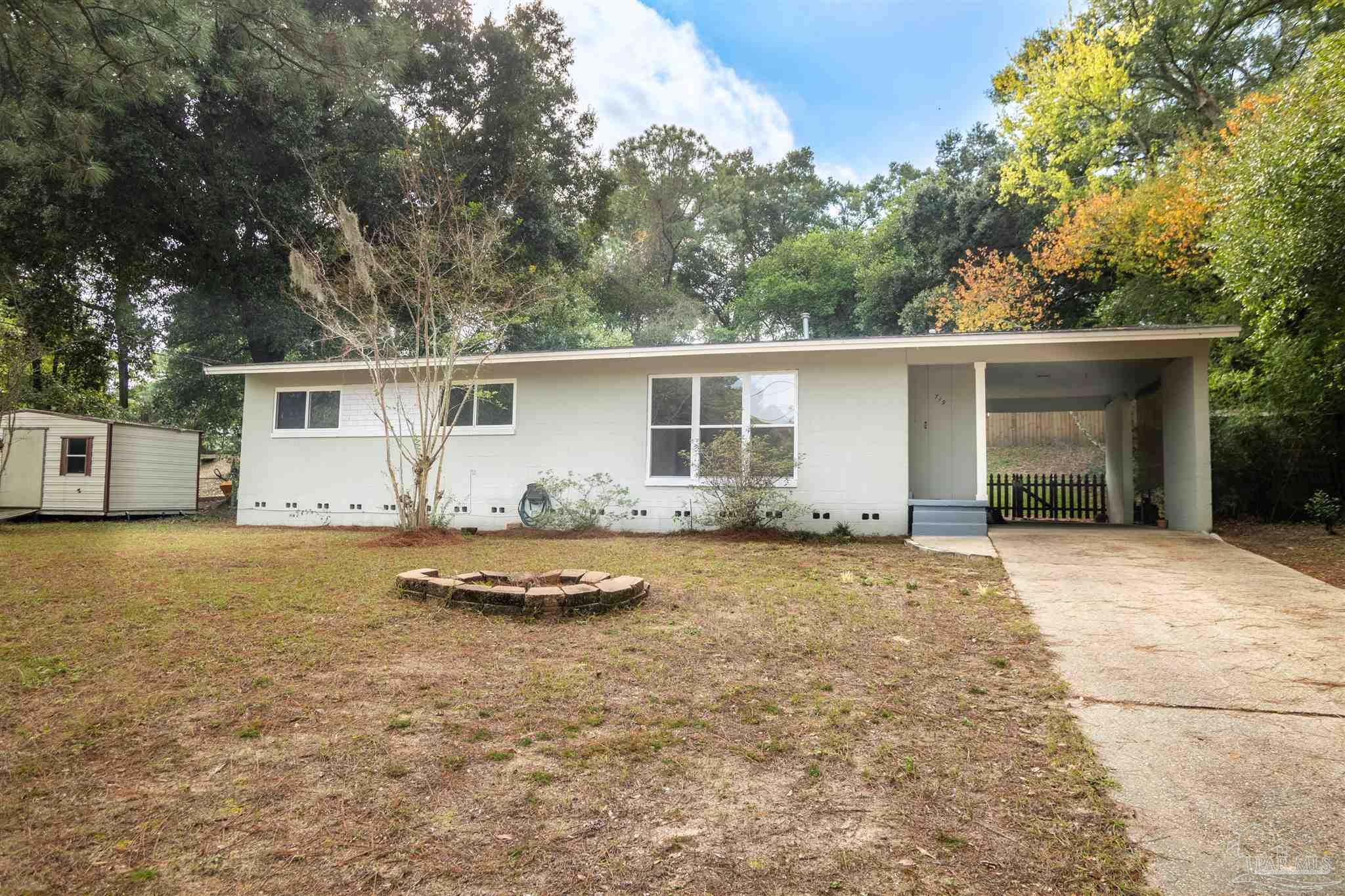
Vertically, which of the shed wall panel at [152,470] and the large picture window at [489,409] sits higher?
the large picture window at [489,409]

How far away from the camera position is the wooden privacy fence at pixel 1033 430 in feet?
62.4

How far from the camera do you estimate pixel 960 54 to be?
18188 millimetres

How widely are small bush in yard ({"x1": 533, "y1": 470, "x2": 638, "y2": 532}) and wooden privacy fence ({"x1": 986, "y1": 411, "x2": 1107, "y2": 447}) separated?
12413mm

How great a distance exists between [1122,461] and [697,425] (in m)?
8.14

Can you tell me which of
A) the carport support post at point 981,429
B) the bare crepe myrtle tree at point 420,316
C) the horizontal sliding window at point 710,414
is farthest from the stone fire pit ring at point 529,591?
the carport support post at point 981,429

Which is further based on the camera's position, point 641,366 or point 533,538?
point 641,366

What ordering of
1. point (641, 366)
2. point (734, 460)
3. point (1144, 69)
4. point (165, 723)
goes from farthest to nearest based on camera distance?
1. point (1144, 69)
2. point (641, 366)
3. point (734, 460)
4. point (165, 723)

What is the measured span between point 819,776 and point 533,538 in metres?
7.42

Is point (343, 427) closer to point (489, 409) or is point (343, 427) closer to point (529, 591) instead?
point (489, 409)

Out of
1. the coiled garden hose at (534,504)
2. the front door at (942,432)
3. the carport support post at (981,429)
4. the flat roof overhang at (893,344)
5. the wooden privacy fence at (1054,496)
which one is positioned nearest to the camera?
the flat roof overhang at (893,344)

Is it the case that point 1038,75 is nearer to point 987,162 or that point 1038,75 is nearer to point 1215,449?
point 987,162

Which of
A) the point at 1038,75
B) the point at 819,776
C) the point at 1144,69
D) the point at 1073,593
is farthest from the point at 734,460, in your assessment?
the point at 1144,69
